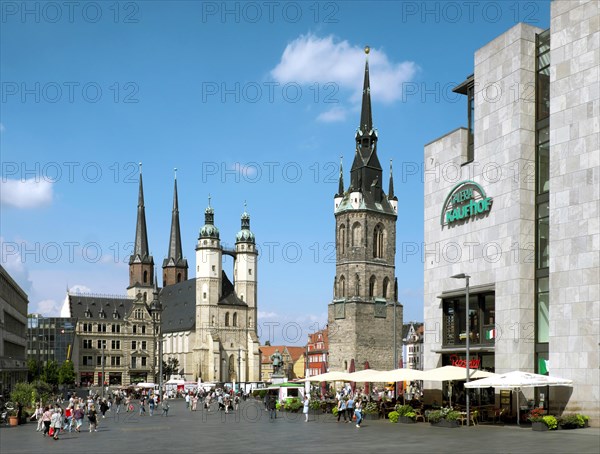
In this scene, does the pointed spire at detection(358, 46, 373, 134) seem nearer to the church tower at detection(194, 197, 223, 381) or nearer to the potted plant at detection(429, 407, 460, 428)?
the church tower at detection(194, 197, 223, 381)

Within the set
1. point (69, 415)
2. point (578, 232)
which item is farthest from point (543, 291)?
point (69, 415)

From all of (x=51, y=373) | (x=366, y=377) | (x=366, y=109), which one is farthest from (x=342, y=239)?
(x=366, y=377)

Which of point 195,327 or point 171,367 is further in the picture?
point 195,327

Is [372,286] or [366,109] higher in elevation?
[366,109]

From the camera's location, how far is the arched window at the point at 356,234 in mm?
123331

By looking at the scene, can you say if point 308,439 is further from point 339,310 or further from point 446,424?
point 339,310

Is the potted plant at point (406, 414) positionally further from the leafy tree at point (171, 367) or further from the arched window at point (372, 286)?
the leafy tree at point (171, 367)

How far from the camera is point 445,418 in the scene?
129 ft

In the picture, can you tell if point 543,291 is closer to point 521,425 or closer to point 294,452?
point 521,425

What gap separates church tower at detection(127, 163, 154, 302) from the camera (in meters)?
183

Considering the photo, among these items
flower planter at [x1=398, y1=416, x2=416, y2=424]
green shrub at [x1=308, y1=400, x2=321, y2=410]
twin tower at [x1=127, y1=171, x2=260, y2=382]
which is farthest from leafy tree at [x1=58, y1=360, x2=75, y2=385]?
flower planter at [x1=398, y1=416, x2=416, y2=424]

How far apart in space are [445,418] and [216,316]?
407 ft

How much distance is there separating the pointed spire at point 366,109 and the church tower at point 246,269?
4981cm

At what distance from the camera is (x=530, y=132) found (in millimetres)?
44094
